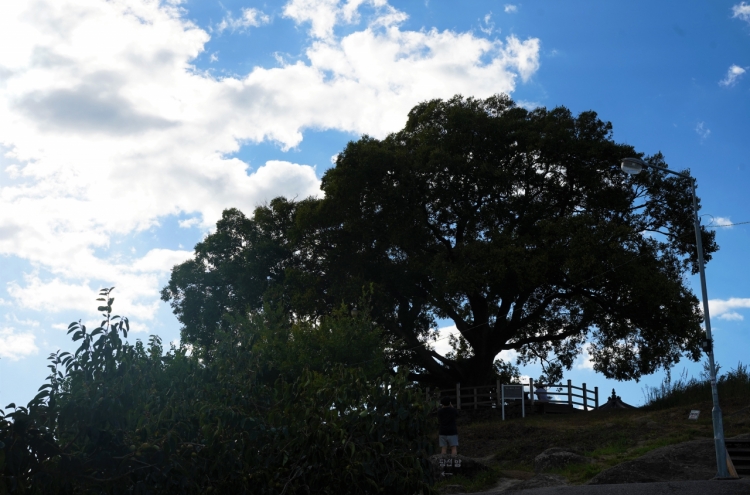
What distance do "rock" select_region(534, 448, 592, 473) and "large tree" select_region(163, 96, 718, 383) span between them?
13.2 m

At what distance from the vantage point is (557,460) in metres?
20.4

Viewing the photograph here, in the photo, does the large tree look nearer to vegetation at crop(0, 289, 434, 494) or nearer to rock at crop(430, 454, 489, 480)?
rock at crop(430, 454, 489, 480)

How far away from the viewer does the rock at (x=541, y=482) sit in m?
17.9

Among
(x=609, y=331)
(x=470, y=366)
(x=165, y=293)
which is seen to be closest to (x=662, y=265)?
(x=609, y=331)

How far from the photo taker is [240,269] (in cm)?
4256

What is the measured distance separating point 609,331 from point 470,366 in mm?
6896

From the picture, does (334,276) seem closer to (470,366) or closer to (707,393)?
(470,366)

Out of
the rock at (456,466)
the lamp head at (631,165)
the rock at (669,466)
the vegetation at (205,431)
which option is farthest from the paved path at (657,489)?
the lamp head at (631,165)

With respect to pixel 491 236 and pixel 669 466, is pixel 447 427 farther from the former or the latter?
pixel 491 236

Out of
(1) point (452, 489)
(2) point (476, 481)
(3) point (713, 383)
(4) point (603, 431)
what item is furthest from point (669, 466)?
(4) point (603, 431)

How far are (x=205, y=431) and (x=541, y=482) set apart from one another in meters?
11.6

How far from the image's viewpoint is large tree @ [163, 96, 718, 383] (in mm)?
34500

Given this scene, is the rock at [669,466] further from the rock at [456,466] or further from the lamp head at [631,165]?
the lamp head at [631,165]

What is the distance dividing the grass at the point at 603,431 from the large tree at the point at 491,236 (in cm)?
374
